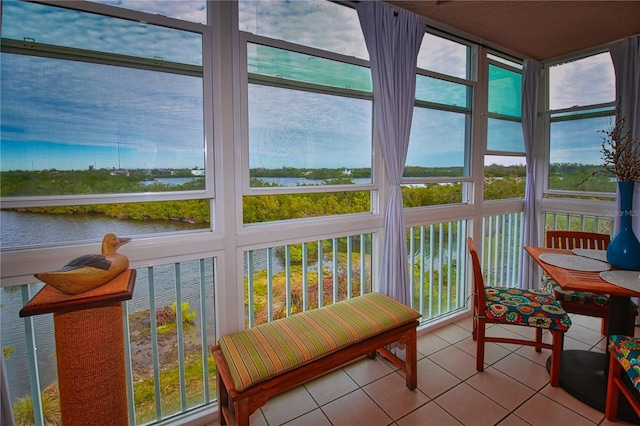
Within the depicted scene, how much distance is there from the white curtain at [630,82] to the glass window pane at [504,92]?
0.77 m

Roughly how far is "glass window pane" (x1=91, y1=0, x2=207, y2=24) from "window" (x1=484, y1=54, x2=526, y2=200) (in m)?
2.69

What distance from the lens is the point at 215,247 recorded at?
5.78 ft

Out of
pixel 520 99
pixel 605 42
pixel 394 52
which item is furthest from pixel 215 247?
pixel 605 42

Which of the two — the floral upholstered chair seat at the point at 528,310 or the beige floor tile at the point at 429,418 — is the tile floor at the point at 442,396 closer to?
the beige floor tile at the point at 429,418

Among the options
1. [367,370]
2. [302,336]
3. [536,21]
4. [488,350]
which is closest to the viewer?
[302,336]

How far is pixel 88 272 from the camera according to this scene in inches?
41.7

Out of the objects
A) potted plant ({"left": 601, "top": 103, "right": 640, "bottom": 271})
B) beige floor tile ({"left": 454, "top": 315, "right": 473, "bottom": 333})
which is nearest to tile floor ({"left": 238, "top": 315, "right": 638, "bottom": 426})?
beige floor tile ({"left": 454, "top": 315, "right": 473, "bottom": 333})

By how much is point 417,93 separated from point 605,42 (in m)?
2.10

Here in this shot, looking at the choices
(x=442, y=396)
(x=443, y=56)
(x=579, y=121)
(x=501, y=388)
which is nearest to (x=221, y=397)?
(x=442, y=396)

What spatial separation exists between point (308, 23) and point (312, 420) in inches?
96.0

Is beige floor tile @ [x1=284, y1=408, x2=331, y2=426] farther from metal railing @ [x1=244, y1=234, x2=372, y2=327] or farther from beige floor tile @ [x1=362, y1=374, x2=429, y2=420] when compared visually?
metal railing @ [x1=244, y1=234, x2=372, y2=327]

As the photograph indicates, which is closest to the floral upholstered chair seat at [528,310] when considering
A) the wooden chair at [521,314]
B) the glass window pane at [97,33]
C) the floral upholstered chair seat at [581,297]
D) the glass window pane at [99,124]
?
the wooden chair at [521,314]

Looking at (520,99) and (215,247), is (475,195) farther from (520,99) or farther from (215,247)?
(215,247)

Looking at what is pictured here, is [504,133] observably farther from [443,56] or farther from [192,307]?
[192,307]
